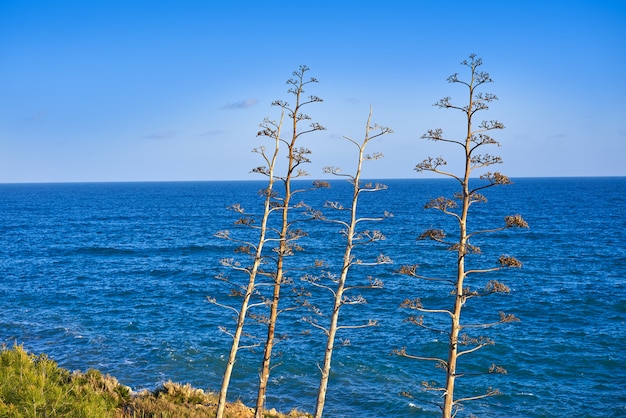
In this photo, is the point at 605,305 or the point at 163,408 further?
the point at 605,305

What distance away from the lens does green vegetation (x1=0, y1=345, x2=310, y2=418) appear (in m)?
16.0

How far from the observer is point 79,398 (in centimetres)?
1877

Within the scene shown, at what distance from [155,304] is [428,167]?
38372 millimetres

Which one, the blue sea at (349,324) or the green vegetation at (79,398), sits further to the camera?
the blue sea at (349,324)

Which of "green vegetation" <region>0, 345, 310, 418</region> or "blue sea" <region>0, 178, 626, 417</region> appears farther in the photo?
"blue sea" <region>0, 178, 626, 417</region>

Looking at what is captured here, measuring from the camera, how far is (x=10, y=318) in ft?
145

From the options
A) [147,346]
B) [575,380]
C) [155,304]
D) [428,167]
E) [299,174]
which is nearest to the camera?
[428,167]

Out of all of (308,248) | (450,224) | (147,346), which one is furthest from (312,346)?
(450,224)

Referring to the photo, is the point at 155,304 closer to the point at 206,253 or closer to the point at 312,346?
the point at 312,346

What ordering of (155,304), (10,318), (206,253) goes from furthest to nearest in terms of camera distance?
(206,253), (155,304), (10,318)

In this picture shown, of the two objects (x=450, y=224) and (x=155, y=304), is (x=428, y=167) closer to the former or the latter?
(x=155, y=304)

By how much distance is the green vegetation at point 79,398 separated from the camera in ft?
52.5

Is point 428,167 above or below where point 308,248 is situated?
above

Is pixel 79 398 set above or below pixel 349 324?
above
